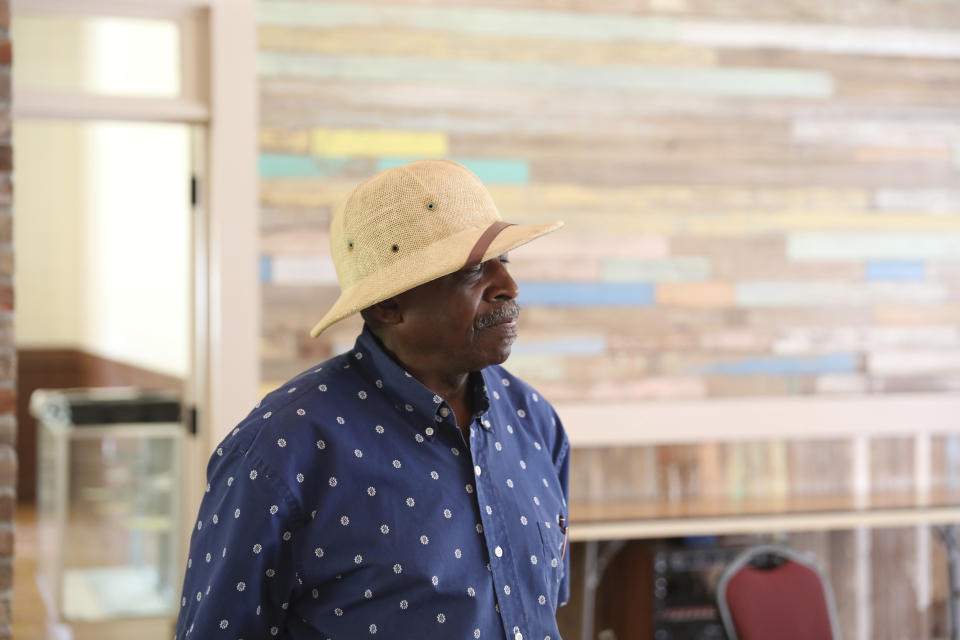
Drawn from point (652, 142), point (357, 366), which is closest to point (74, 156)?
point (652, 142)

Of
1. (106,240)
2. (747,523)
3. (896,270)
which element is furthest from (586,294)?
(106,240)

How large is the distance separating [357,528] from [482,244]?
1.29 feet

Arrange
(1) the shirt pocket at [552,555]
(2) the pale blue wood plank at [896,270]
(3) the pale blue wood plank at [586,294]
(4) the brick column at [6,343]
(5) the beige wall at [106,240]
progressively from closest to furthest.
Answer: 1. (1) the shirt pocket at [552,555]
2. (4) the brick column at [6,343]
3. (3) the pale blue wood plank at [586,294]
4. (2) the pale blue wood plank at [896,270]
5. (5) the beige wall at [106,240]

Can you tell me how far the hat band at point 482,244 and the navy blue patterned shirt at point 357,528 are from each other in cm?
19

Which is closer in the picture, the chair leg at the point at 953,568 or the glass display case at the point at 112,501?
the chair leg at the point at 953,568

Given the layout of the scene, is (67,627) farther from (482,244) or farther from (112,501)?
(482,244)

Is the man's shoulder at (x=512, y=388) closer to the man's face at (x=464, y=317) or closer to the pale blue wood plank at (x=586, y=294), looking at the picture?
the man's face at (x=464, y=317)

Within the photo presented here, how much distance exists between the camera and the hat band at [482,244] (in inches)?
55.4

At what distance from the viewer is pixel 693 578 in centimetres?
370

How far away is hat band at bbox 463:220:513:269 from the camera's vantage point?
1.41 metres

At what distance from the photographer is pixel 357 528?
4.48 ft

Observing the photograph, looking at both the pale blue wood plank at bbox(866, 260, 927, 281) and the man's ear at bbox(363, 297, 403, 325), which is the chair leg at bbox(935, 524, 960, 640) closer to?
the pale blue wood plank at bbox(866, 260, 927, 281)

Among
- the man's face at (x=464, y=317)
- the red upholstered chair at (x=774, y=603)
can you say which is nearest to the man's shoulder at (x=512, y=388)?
the man's face at (x=464, y=317)

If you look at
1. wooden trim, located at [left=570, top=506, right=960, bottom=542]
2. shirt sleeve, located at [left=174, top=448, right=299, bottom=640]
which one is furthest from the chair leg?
shirt sleeve, located at [left=174, top=448, right=299, bottom=640]
